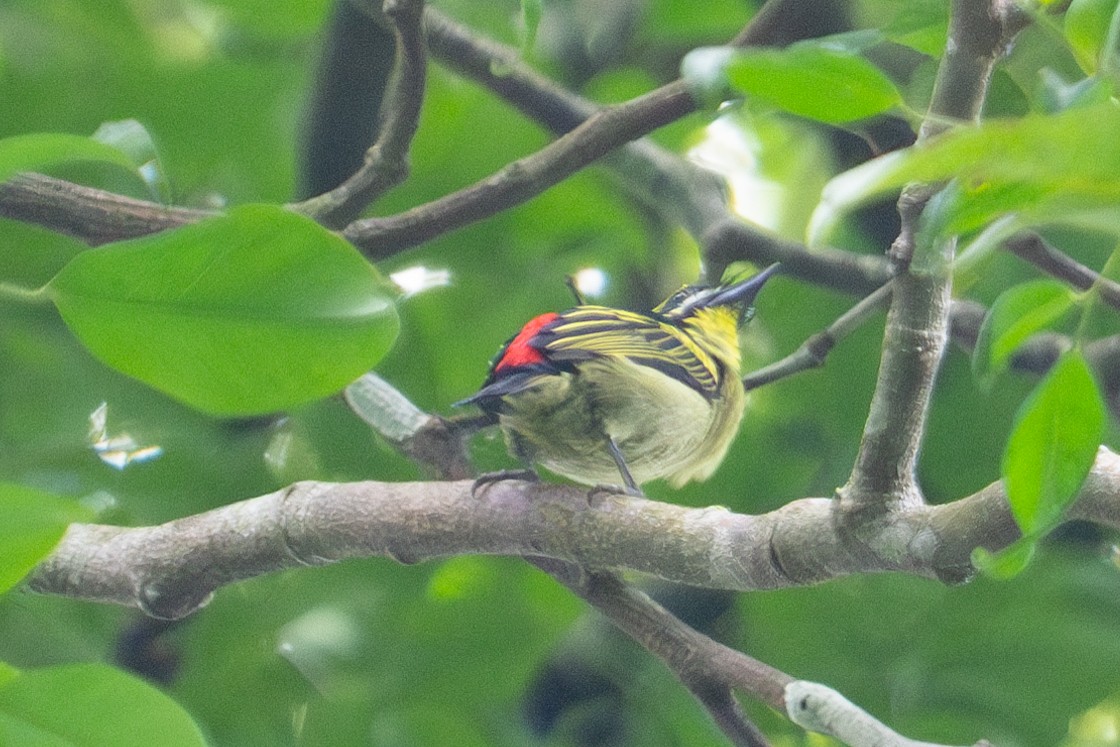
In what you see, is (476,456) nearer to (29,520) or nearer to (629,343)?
(629,343)

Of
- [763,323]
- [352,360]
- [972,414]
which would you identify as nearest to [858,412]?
[972,414]

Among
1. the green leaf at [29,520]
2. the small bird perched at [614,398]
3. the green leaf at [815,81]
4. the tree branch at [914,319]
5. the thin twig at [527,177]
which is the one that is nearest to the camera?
the green leaf at [815,81]

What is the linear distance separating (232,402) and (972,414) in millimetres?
1356

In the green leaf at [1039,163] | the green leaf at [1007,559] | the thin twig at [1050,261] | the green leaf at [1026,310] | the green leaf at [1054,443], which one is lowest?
the thin twig at [1050,261]

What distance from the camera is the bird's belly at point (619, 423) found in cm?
170

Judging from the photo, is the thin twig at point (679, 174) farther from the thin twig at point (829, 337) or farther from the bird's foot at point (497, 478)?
the bird's foot at point (497, 478)

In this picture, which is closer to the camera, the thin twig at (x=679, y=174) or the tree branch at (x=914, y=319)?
the tree branch at (x=914, y=319)

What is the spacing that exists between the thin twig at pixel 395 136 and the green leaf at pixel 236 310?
0.59 meters

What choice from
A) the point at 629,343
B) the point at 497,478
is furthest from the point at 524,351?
the point at 497,478

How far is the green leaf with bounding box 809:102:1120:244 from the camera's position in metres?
0.37

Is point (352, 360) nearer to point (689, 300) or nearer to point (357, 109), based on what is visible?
point (357, 109)

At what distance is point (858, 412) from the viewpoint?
187 centimetres

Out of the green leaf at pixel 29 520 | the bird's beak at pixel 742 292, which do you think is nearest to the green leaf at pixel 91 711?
the green leaf at pixel 29 520

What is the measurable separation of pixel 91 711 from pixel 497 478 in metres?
0.69
